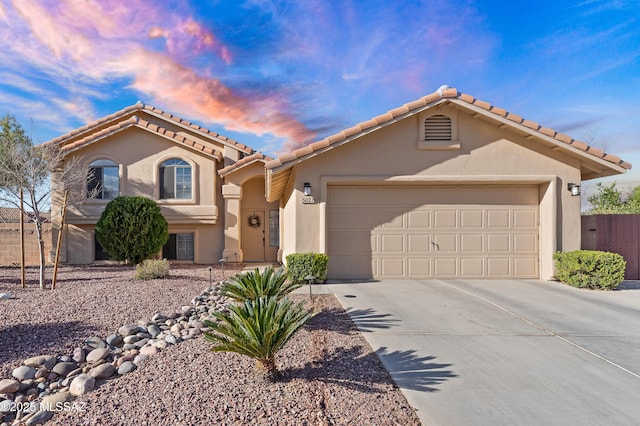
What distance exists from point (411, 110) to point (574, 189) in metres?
4.85

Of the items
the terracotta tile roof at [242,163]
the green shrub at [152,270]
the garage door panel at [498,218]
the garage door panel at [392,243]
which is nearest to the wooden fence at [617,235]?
the garage door panel at [498,218]

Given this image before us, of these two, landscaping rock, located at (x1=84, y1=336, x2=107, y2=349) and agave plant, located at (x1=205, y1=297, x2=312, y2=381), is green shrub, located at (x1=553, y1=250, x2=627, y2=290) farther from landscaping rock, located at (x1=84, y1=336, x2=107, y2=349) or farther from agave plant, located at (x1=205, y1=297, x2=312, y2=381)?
landscaping rock, located at (x1=84, y1=336, x2=107, y2=349)

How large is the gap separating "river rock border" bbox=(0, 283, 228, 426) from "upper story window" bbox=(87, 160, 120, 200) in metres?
9.70

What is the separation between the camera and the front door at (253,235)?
1430cm

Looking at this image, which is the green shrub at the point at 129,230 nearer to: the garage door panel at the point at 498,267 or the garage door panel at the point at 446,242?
the garage door panel at the point at 446,242

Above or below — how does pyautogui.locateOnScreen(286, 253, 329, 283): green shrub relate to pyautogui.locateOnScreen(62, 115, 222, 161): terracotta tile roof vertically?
below

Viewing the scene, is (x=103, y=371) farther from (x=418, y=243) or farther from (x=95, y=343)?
(x=418, y=243)

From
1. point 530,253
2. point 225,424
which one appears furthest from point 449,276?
point 225,424

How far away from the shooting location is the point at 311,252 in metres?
8.41

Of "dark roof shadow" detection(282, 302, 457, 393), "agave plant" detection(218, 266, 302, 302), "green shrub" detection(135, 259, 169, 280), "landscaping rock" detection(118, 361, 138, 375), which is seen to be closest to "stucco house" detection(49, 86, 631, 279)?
"agave plant" detection(218, 266, 302, 302)

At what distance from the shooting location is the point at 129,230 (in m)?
10.5

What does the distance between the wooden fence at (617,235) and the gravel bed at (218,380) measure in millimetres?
8069

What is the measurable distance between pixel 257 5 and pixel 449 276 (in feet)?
37.8

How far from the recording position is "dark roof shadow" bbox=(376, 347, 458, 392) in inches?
132
